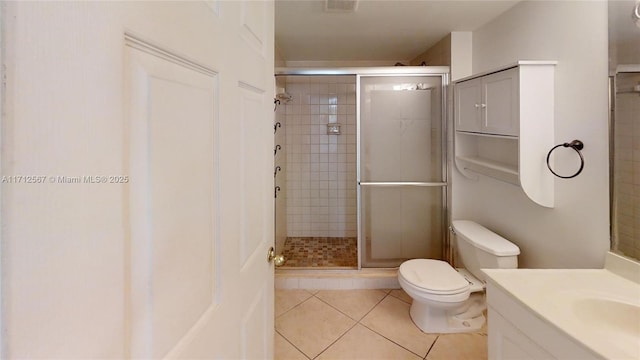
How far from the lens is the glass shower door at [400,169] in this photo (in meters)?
2.86

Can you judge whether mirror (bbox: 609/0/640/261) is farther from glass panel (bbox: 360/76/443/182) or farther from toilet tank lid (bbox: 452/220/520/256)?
glass panel (bbox: 360/76/443/182)

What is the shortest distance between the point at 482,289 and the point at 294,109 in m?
2.73

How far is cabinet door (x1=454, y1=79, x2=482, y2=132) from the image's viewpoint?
2342 millimetres

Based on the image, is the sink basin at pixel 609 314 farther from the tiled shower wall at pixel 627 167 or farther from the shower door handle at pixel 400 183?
the shower door handle at pixel 400 183

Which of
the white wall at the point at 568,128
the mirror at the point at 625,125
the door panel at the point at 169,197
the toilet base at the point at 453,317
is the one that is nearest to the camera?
the door panel at the point at 169,197

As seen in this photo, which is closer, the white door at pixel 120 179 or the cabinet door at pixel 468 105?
the white door at pixel 120 179

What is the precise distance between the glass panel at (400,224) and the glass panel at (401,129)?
0.16m

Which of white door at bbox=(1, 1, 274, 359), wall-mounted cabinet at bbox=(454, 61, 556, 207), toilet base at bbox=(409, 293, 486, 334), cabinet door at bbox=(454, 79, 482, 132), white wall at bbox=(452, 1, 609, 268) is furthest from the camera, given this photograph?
cabinet door at bbox=(454, 79, 482, 132)

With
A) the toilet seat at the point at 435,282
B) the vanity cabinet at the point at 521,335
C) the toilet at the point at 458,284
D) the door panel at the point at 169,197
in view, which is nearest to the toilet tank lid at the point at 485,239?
the toilet at the point at 458,284

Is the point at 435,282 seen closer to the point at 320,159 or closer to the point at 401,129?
the point at 401,129

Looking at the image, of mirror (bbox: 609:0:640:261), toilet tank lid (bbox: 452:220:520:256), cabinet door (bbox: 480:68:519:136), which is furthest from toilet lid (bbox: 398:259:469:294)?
cabinet door (bbox: 480:68:519:136)

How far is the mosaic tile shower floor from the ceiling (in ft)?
6.86

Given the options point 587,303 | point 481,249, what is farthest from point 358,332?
point 587,303

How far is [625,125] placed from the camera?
4.79ft
